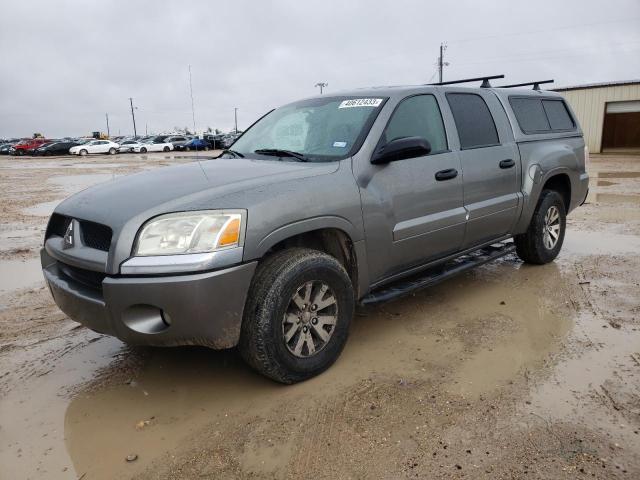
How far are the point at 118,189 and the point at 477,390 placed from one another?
8.15ft

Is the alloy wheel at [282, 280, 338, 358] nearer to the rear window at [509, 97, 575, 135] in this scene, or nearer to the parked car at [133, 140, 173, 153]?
the rear window at [509, 97, 575, 135]

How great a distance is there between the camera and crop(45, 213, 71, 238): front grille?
323cm

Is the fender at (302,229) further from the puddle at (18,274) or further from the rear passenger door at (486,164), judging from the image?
the puddle at (18,274)

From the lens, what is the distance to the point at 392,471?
7.84 feet

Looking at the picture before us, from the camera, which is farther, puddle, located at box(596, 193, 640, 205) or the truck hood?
puddle, located at box(596, 193, 640, 205)

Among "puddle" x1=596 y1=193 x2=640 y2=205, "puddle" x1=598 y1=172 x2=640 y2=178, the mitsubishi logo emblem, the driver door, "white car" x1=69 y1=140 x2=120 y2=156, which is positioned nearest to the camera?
the mitsubishi logo emblem

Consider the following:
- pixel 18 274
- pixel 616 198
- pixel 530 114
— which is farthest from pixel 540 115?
pixel 616 198

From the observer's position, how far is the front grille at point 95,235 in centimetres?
286

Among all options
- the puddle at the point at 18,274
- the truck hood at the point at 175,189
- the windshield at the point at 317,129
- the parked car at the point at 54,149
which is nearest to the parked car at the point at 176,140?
the parked car at the point at 54,149

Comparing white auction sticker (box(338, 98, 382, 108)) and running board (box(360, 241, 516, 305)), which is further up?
white auction sticker (box(338, 98, 382, 108))

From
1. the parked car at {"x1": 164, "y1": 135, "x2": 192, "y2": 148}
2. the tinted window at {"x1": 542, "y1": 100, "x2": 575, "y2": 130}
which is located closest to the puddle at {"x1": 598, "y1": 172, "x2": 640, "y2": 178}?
the tinted window at {"x1": 542, "y1": 100, "x2": 575, "y2": 130}

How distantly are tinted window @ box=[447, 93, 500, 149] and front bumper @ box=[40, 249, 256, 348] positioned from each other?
2361 millimetres

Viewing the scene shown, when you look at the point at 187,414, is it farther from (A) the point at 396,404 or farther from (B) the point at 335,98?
(B) the point at 335,98

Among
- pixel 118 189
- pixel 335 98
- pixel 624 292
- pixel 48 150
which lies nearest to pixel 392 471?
pixel 118 189
